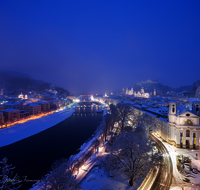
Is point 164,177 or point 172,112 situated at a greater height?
point 172,112

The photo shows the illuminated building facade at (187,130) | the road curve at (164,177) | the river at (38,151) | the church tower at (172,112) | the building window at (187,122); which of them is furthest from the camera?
the church tower at (172,112)

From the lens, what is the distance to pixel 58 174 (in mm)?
7172

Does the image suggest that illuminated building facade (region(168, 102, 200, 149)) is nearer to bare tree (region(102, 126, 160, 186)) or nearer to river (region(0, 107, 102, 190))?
bare tree (region(102, 126, 160, 186))

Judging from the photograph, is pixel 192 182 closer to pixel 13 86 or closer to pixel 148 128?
pixel 148 128

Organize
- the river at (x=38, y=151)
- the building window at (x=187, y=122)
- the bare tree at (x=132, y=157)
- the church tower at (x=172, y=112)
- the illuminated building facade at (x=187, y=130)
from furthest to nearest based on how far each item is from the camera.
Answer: the church tower at (x=172, y=112) → the building window at (x=187, y=122) → the illuminated building facade at (x=187, y=130) → the river at (x=38, y=151) → the bare tree at (x=132, y=157)

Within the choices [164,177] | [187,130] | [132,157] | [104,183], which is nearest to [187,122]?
[187,130]

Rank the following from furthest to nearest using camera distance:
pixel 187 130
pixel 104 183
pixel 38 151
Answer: pixel 38 151, pixel 187 130, pixel 104 183

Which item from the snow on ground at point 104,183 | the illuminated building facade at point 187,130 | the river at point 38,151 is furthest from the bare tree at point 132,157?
the river at point 38,151

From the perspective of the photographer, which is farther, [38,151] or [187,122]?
[38,151]

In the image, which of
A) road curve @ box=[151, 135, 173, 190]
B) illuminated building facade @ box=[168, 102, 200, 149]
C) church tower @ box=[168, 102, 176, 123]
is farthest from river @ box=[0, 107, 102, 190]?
church tower @ box=[168, 102, 176, 123]

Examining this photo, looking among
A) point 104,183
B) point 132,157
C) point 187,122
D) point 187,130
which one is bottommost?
point 104,183

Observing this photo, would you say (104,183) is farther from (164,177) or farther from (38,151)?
(38,151)

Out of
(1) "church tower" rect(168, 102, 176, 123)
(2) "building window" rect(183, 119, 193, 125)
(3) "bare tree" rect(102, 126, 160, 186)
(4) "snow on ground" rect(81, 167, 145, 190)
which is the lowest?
(4) "snow on ground" rect(81, 167, 145, 190)

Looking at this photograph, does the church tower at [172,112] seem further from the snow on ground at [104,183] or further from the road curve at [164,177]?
the snow on ground at [104,183]
